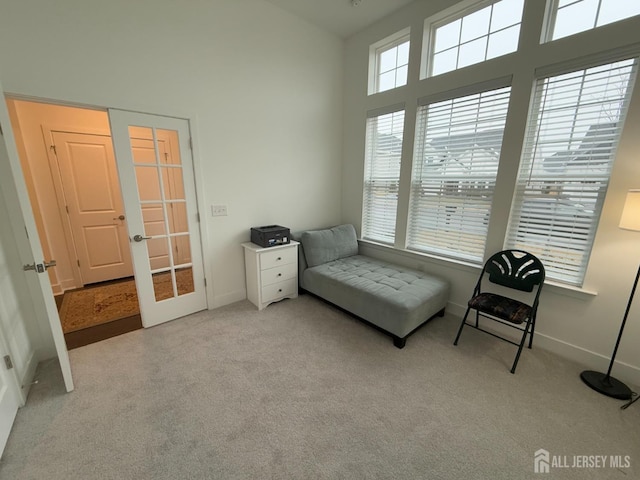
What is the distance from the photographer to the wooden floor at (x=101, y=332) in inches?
93.5

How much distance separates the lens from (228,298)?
10.1 ft

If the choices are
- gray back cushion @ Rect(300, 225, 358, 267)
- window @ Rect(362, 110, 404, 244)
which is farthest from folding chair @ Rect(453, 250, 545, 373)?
gray back cushion @ Rect(300, 225, 358, 267)

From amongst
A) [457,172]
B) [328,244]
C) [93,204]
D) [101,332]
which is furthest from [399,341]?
[93,204]

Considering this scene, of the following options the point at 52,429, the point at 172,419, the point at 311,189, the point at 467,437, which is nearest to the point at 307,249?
the point at 311,189

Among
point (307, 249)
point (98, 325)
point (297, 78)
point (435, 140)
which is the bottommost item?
point (98, 325)

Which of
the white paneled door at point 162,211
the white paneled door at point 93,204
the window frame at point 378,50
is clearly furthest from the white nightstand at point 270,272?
the window frame at point 378,50

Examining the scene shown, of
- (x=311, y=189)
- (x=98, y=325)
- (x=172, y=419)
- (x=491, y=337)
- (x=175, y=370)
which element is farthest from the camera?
(x=311, y=189)

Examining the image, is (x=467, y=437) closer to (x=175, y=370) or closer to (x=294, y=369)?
(x=294, y=369)

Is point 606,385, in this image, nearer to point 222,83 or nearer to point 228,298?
point 228,298

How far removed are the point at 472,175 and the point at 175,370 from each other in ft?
10.4

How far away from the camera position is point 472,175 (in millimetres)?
2555

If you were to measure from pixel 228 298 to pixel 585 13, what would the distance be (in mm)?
4070

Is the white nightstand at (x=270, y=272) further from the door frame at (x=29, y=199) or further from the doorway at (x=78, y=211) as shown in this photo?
the doorway at (x=78, y=211)

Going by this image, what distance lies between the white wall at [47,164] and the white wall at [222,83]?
1173 millimetres
